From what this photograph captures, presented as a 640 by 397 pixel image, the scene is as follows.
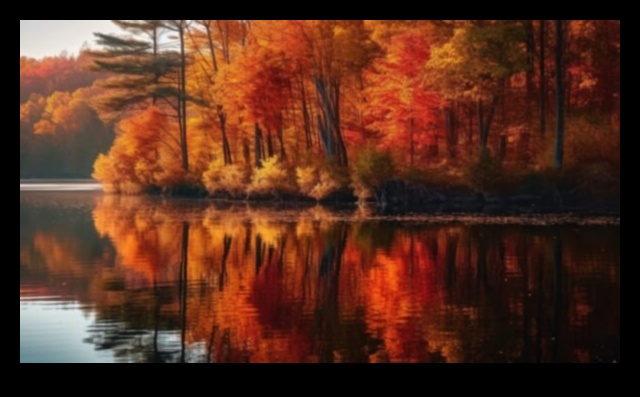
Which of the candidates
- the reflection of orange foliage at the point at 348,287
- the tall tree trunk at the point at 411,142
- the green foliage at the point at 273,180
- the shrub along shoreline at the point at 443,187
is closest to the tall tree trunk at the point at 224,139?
the shrub along shoreline at the point at 443,187

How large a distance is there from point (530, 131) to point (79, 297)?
29.3 m

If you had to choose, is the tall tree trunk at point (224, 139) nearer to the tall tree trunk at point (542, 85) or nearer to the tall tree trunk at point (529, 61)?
the tall tree trunk at point (529, 61)

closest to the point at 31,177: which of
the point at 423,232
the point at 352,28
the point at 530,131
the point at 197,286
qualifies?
the point at 352,28

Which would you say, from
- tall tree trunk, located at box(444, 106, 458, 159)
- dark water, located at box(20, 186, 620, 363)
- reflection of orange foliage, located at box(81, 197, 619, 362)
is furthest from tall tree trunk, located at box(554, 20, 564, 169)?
reflection of orange foliage, located at box(81, 197, 619, 362)

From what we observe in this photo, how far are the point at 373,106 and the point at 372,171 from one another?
5.97 m

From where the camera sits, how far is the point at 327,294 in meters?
16.5

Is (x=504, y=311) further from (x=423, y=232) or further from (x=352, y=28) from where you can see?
(x=352, y=28)

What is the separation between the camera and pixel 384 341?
491 inches

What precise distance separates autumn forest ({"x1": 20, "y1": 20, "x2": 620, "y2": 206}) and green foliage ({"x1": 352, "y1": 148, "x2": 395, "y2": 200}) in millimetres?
67

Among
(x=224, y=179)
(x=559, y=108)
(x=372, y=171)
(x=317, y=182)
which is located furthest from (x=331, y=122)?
(x=559, y=108)

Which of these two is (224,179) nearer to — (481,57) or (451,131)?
(451,131)

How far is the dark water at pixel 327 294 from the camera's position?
1226 cm

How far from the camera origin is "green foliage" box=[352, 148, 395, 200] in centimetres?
4100

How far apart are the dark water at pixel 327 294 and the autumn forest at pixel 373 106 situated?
380 inches
